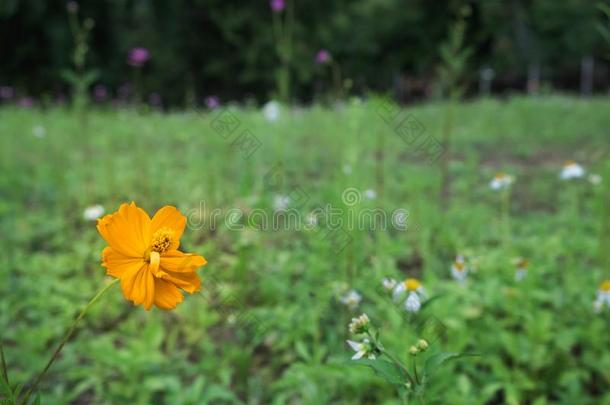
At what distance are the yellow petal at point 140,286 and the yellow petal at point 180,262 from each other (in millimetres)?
25

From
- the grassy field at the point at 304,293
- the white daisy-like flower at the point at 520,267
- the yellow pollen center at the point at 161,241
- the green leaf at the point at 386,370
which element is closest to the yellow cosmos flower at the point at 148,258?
the yellow pollen center at the point at 161,241

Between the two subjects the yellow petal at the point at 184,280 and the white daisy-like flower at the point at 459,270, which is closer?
the yellow petal at the point at 184,280

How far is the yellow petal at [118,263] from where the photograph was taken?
2.03ft

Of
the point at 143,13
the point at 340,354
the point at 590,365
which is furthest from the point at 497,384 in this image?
the point at 143,13

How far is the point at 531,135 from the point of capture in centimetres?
519

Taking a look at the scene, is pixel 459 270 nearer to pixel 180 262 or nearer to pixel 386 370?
pixel 386 370

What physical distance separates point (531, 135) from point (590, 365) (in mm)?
4278

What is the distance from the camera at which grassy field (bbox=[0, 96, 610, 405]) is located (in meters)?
1.37

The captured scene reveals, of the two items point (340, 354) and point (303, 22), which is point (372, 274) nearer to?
point (340, 354)

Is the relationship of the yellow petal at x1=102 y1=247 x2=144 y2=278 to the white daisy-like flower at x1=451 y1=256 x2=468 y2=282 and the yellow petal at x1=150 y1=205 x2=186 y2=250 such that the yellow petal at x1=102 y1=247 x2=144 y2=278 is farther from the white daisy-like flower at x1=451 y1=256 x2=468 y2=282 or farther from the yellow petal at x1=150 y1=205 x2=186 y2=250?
the white daisy-like flower at x1=451 y1=256 x2=468 y2=282

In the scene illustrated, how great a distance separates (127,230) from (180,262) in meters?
0.08

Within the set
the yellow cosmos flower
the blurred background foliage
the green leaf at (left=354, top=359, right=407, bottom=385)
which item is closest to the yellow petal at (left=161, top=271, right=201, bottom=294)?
the yellow cosmos flower

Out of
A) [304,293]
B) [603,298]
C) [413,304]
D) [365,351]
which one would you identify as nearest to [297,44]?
[304,293]

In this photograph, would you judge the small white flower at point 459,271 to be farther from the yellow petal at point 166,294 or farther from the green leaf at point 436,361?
the yellow petal at point 166,294
